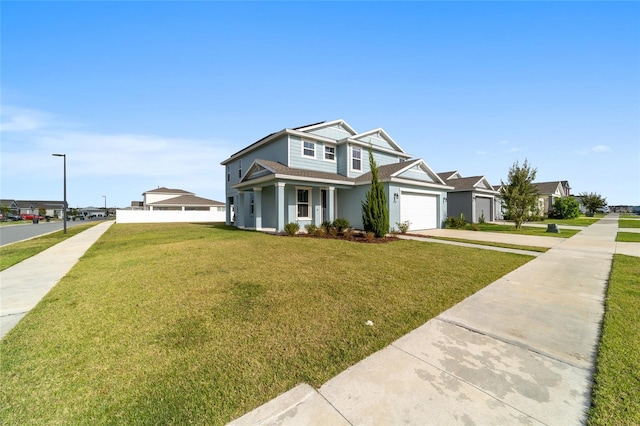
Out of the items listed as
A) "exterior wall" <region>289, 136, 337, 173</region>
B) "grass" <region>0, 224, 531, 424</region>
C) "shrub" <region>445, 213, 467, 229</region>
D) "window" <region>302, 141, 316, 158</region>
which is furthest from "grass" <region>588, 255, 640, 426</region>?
"window" <region>302, 141, 316, 158</region>

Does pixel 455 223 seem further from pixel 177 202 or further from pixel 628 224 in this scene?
pixel 177 202

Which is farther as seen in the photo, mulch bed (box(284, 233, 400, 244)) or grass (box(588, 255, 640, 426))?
mulch bed (box(284, 233, 400, 244))

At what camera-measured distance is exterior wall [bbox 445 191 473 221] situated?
22844mm

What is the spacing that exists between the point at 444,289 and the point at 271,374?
397 cm

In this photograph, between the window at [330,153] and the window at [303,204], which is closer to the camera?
the window at [303,204]

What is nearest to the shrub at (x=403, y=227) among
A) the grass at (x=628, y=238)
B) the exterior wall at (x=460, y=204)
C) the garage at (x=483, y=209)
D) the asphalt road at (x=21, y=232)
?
the grass at (x=628, y=238)

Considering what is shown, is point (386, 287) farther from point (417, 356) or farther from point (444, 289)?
point (417, 356)

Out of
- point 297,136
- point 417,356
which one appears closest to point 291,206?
point 297,136

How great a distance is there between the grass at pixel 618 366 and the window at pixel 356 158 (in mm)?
14480

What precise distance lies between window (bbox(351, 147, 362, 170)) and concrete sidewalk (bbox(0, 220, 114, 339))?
15.0 metres

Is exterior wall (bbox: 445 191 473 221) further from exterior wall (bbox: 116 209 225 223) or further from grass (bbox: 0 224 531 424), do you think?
exterior wall (bbox: 116 209 225 223)

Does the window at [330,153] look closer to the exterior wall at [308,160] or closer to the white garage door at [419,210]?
the exterior wall at [308,160]

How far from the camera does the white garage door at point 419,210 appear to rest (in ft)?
53.5

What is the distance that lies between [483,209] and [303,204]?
19219 mm
